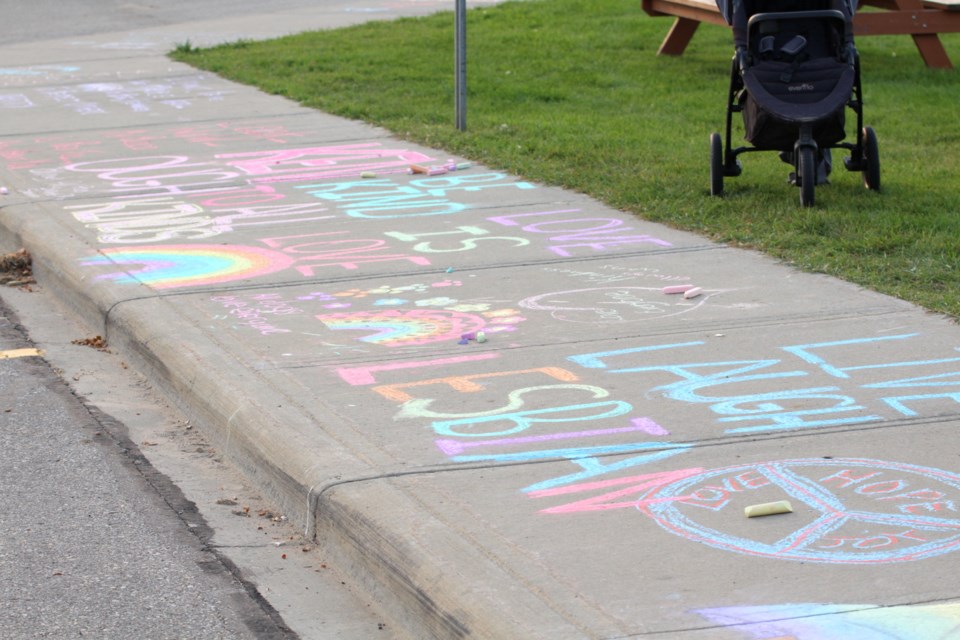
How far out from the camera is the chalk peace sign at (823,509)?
366cm

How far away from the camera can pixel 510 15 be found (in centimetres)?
1756

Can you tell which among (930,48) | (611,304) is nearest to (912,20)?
(930,48)

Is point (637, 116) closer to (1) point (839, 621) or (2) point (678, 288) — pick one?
(2) point (678, 288)

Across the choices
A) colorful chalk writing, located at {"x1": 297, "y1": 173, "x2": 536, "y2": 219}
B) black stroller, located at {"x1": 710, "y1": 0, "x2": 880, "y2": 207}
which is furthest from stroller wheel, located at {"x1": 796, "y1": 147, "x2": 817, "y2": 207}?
colorful chalk writing, located at {"x1": 297, "y1": 173, "x2": 536, "y2": 219}

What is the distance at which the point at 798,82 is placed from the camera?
25.4 feet

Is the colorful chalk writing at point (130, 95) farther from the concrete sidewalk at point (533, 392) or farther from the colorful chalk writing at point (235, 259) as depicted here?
the colorful chalk writing at point (235, 259)

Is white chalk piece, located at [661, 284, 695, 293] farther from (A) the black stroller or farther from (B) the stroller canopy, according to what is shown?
(B) the stroller canopy

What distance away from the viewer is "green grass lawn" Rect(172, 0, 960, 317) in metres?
7.13

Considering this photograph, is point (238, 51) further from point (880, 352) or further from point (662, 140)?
point (880, 352)

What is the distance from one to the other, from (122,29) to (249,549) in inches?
641

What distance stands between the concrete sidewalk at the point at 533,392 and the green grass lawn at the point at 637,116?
0.39 m

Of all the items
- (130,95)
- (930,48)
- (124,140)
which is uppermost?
(930,48)

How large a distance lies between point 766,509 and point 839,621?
65cm

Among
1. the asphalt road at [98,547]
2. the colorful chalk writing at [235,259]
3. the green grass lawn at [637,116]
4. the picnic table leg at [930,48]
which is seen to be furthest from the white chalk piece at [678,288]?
the picnic table leg at [930,48]
